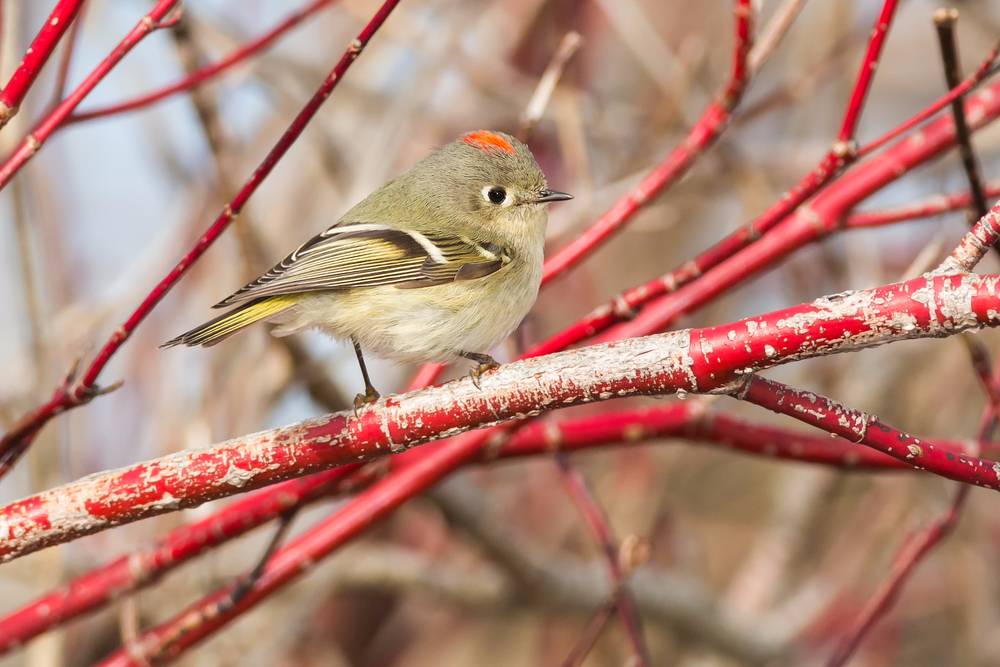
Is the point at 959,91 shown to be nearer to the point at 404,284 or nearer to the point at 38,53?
the point at 404,284

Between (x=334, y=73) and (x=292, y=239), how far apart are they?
2.14 metres

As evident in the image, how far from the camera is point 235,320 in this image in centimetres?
195

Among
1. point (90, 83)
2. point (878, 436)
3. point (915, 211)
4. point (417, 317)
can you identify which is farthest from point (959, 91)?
point (90, 83)

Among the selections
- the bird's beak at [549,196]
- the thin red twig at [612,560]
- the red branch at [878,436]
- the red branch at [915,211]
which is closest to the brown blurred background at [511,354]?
the bird's beak at [549,196]

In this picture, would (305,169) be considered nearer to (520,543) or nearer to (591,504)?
(520,543)

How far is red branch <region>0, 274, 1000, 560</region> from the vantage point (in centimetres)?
117

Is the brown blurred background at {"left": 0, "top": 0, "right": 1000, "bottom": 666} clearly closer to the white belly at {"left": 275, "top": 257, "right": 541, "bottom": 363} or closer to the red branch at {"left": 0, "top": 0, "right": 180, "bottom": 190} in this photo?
the white belly at {"left": 275, "top": 257, "right": 541, "bottom": 363}

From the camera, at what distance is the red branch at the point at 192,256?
54.5 inches

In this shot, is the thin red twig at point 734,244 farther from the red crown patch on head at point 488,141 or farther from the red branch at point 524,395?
the red crown patch on head at point 488,141

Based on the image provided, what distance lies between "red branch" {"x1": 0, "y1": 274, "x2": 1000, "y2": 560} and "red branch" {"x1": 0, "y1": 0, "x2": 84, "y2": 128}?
19.3 inches

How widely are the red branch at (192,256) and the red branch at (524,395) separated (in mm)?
107

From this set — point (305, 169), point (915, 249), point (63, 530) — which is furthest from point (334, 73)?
point (915, 249)

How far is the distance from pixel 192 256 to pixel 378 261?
0.71 m

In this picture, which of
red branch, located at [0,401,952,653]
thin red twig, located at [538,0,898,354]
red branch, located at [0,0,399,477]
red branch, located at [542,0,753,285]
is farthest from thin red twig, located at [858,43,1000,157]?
red branch, located at [0,0,399,477]
